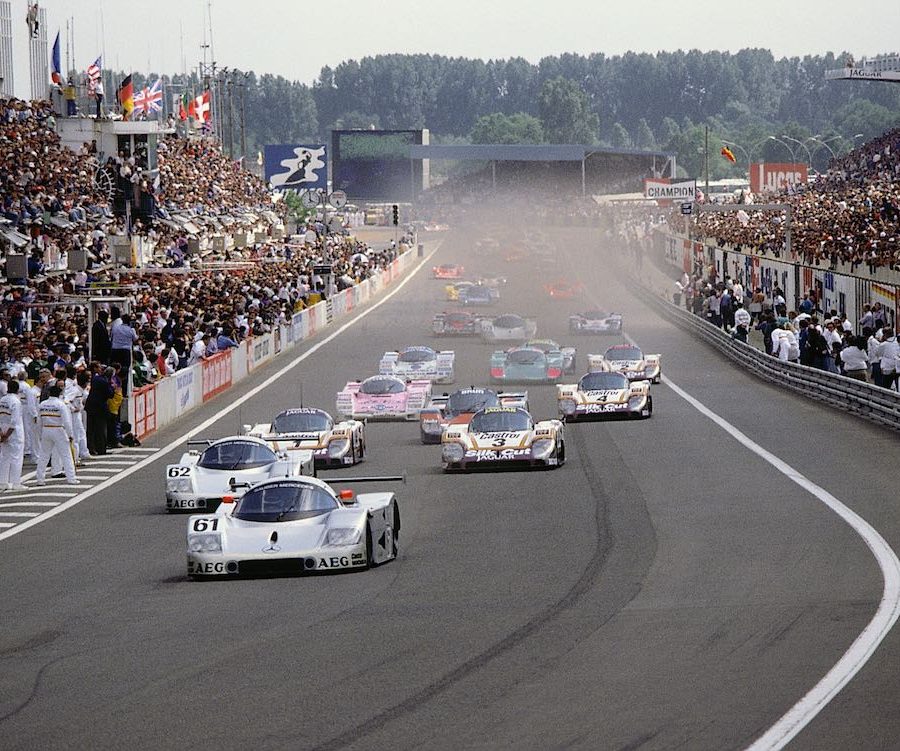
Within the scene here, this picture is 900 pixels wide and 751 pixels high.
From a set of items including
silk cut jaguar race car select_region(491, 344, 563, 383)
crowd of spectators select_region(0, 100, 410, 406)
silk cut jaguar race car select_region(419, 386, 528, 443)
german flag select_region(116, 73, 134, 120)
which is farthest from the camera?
german flag select_region(116, 73, 134, 120)

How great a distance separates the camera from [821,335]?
4028 cm

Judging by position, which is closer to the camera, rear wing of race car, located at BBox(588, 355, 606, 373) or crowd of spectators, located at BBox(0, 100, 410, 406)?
crowd of spectators, located at BBox(0, 100, 410, 406)

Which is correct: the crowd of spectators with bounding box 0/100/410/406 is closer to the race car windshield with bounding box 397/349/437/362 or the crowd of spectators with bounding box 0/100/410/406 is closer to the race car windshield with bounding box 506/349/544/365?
the race car windshield with bounding box 397/349/437/362

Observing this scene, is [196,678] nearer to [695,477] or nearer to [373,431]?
[695,477]

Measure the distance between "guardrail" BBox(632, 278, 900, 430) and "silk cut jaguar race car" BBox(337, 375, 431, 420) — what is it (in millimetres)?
8986

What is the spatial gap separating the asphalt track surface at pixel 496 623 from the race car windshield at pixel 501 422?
1103 millimetres

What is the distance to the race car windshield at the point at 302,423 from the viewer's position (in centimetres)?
2969

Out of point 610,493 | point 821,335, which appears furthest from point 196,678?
point 821,335

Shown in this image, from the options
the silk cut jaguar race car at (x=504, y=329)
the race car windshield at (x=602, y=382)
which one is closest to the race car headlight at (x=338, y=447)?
the race car windshield at (x=602, y=382)

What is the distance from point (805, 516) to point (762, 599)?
6000mm

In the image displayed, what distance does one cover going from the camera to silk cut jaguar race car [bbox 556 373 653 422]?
116ft

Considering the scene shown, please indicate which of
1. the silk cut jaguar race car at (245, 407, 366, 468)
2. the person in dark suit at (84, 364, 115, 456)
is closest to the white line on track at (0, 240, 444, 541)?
the person in dark suit at (84, 364, 115, 456)

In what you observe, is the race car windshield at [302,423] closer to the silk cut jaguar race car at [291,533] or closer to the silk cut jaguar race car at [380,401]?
the silk cut jaguar race car at [380,401]

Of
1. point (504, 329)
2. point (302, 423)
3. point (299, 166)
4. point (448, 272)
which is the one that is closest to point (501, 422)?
point (302, 423)
